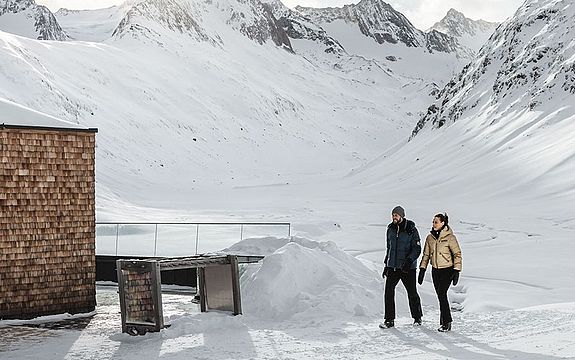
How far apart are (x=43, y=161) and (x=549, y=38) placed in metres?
60.6

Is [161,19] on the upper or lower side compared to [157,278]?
upper

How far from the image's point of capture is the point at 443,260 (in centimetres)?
1194

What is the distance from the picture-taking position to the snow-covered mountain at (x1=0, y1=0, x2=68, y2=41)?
12888cm

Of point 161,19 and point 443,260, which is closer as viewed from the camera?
point 443,260

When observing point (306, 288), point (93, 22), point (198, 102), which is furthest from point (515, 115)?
point (93, 22)

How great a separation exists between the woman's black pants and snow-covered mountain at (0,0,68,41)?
4875 inches

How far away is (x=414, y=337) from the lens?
37.8 feet

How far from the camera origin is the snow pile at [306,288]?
13609 millimetres

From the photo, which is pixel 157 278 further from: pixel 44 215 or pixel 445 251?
pixel 445 251

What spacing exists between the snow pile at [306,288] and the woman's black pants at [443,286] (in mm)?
1883

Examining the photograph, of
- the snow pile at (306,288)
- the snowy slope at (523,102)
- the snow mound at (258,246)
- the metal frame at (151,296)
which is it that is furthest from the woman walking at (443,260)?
the snowy slope at (523,102)

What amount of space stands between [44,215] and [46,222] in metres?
0.13

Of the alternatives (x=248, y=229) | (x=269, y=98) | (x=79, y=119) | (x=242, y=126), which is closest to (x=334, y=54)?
(x=269, y=98)

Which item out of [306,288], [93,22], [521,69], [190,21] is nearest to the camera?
[306,288]
